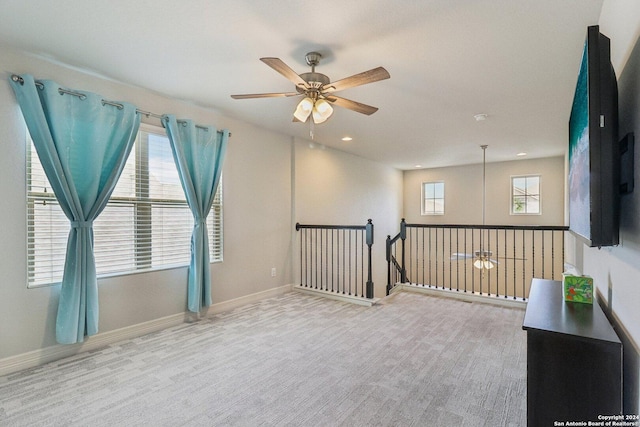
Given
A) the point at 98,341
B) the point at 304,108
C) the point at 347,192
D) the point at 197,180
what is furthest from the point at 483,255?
the point at 98,341

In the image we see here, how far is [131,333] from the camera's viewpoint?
304 cm

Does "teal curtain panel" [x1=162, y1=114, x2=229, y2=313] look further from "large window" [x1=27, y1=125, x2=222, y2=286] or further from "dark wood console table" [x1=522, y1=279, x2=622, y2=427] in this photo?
"dark wood console table" [x1=522, y1=279, x2=622, y2=427]

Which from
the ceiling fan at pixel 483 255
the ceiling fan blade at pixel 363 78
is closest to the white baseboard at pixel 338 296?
the ceiling fan at pixel 483 255

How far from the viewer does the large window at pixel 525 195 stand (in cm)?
691

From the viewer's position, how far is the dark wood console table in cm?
126

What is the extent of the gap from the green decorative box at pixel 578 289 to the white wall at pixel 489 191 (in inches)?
180

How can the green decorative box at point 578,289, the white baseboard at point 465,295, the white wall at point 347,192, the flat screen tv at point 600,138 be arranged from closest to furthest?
the flat screen tv at point 600,138
the green decorative box at point 578,289
the white baseboard at point 465,295
the white wall at point 347,192

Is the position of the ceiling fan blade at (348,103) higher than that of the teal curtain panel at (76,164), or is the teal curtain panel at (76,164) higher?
the ceiling fan blade at (348,103)

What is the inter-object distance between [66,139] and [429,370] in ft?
11.5

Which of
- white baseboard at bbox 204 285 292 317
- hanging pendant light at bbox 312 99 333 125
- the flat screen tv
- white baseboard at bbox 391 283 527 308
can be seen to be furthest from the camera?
white baseboard at bbox 391 283 527 308

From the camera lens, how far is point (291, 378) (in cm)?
226

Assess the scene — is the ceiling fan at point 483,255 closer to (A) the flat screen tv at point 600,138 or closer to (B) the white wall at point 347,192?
(B) the white wall at point 347,192

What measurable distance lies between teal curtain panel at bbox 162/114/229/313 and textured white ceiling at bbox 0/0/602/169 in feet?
1.17

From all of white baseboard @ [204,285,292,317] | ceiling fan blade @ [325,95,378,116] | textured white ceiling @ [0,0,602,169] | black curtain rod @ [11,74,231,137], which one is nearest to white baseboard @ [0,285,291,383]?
white baseboard @ [204,285,292,317]
